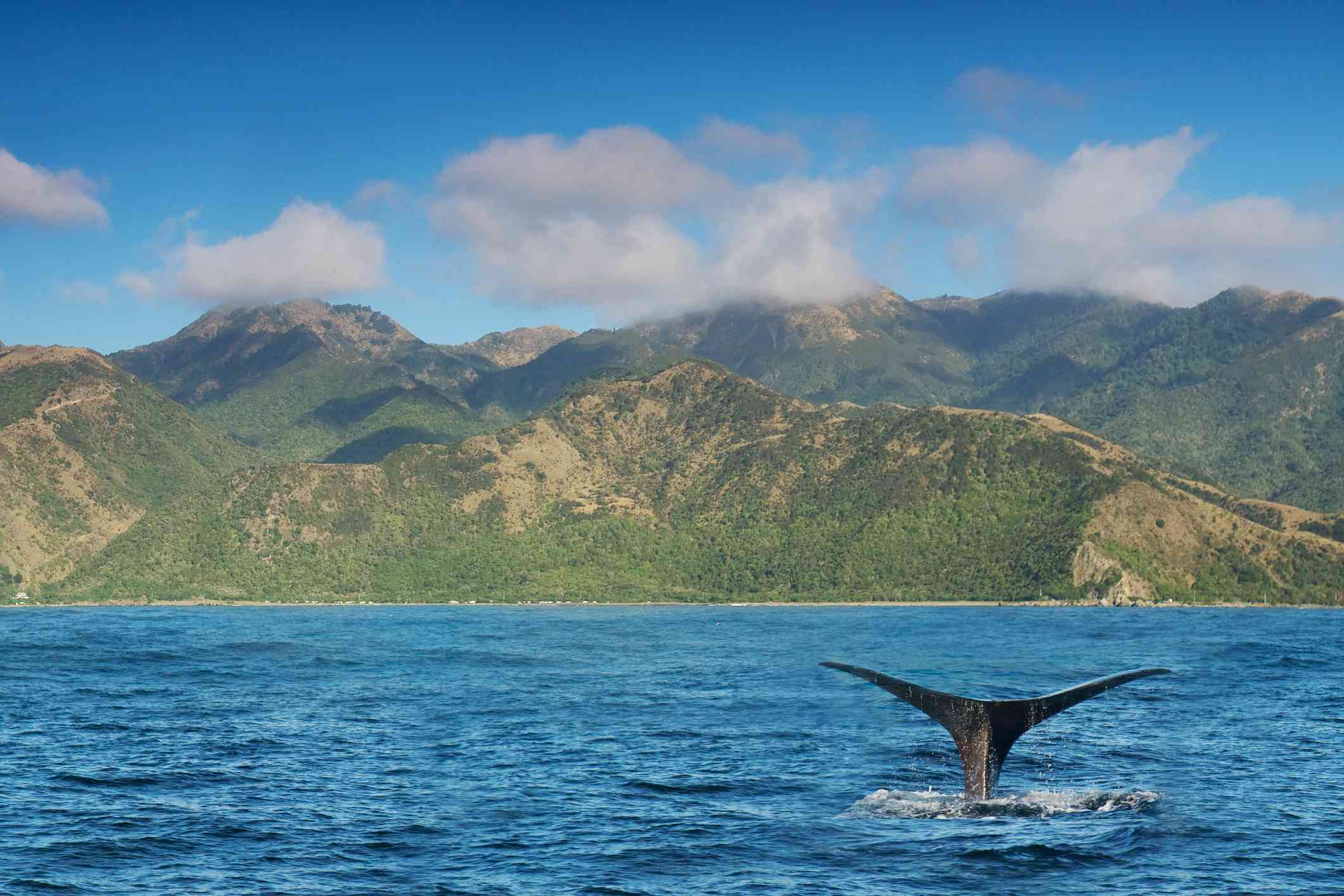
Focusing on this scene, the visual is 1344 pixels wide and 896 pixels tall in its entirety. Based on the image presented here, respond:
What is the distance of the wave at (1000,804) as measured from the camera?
4097cm

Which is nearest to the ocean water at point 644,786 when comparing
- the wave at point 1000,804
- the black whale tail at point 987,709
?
the wave at point 1000,804

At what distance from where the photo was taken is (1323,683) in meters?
88.9

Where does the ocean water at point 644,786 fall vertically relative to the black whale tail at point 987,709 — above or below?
below

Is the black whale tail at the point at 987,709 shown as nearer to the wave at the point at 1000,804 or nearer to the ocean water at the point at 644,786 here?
the wave at the point at 1000,804

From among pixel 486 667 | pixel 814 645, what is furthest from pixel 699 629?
pixel 486 667

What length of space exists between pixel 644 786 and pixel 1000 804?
1310cm

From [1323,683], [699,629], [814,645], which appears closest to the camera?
[1323,683]

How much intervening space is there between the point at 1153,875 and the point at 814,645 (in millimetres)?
103158

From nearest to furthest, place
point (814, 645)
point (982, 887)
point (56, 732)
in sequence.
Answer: point (982, 887)
point (56, 732)
point (814, 645)

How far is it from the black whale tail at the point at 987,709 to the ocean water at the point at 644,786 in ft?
7.53

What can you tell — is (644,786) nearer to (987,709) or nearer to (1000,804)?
(1000,804)

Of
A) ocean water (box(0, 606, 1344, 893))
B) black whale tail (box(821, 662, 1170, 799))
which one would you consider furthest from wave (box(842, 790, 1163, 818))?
black whale tail (box(821, 662, 1170, 799))

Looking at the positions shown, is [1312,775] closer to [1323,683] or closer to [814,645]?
[1323,683]

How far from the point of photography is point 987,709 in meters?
38.0
